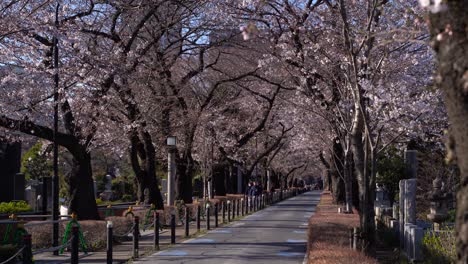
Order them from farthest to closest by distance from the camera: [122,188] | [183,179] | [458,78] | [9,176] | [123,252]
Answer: [122,188]
[9,176]
[183,179]
[123,252]
[458,78]

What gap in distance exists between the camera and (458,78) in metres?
4.13

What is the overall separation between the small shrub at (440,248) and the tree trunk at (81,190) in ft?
31.4

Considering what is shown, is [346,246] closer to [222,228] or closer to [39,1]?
[39,1]

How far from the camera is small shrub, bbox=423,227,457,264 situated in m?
12.6

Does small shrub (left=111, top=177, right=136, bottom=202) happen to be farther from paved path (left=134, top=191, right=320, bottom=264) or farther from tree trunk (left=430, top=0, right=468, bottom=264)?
tree trunk (left=430, top=0, right=468, bottom=264)

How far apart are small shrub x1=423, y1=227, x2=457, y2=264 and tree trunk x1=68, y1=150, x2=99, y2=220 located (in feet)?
31.4

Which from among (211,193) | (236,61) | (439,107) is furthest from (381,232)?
(211,193)

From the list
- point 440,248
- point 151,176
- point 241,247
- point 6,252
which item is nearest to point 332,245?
point 440,248

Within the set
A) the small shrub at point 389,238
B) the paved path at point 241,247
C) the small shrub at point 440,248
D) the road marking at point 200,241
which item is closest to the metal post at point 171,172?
the paved path at point 241,247

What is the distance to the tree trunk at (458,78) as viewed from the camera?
4.08 m

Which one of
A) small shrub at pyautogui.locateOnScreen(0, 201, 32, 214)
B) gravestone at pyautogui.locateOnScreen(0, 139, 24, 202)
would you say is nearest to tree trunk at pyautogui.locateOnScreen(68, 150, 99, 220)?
small shrub at pyautogui.locateOnScreen(0, 201, 32, 214)

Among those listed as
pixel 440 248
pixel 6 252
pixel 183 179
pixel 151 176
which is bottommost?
pixel 440 248

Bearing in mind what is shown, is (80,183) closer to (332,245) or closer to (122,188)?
(332,245)

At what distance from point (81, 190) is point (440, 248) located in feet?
34.3
